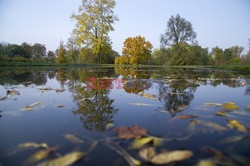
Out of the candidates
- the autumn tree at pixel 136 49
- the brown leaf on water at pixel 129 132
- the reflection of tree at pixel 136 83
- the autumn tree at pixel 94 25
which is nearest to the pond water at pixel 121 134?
the brown leaf on water at pixel 129 132

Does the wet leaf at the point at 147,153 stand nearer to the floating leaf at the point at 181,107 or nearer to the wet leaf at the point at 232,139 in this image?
the wet leaf at the point at 232,139

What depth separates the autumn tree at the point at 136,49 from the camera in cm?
3347

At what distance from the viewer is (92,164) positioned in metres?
1.12

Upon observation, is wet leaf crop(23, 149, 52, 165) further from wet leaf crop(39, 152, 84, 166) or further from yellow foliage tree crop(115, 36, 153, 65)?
yellow foliage tree crop(115, 36, 153, 65)

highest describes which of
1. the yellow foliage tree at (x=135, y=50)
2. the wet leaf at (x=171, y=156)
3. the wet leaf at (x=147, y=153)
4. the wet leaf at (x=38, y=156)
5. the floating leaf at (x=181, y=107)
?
the yellow foliage tree at (x=135, y=50)

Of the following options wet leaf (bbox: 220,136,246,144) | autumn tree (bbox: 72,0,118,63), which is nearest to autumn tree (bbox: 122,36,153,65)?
autumn tree (bbox: 72,0,118,63)

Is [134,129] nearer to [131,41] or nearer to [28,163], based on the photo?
[28,163]

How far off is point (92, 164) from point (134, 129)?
62 centimetres

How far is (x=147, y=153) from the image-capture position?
1241 mm

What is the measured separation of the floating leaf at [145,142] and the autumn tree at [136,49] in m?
32.0

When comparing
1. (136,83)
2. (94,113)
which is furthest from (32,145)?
(136,83)

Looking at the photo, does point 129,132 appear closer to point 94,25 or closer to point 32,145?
point 32,145

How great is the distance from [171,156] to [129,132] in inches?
20.0

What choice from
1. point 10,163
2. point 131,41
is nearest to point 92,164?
point 10,163
